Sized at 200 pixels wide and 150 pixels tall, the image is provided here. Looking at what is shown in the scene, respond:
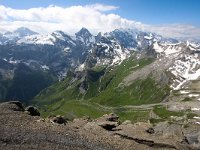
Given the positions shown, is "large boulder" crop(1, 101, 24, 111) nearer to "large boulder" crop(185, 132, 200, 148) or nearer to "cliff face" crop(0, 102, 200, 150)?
"cliff face" crop(0, 102, 200, 150)

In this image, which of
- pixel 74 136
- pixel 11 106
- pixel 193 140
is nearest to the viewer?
pixel 74 136

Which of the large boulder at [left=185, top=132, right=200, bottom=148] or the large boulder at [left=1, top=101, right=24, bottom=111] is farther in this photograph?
the large boulder at [left=185, top=132, right=200, bottom=148]

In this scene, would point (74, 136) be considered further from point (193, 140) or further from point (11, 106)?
point (193, 140)

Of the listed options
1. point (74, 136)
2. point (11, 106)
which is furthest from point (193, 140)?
point (11, 106)

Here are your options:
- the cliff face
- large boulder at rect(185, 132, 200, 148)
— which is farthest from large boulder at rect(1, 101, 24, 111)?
large boulder at rect(185, 132, 200, 148)

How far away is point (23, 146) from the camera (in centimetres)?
4566

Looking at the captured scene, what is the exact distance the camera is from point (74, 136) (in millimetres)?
52000

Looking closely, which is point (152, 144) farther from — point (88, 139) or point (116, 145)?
point (88, 139)

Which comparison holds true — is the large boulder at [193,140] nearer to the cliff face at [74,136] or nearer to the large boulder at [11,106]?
the cliff face at [74,136]

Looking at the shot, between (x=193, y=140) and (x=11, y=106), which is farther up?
(x=11, y=106)

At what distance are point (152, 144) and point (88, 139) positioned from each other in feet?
37.3

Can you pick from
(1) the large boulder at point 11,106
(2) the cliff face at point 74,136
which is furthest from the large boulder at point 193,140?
(1) the large boulder at point 11,106

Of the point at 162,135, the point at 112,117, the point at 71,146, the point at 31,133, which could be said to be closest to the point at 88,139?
the point at 71,146

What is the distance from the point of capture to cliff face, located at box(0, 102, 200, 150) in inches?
1866
